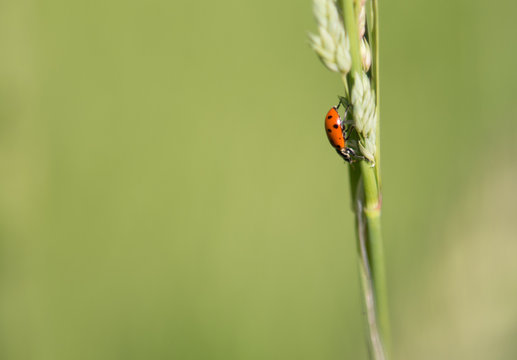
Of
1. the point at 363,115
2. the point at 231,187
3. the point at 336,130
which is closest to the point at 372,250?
the point at 363,115

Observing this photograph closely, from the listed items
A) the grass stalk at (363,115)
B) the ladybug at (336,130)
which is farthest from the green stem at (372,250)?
the ladybug at (336,130)

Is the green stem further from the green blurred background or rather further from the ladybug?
the green blurred background

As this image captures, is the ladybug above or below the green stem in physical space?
above

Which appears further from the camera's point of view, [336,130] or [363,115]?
[336,130]

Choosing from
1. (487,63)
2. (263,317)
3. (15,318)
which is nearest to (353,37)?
(263,317)

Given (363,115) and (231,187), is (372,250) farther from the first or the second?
(231,187)

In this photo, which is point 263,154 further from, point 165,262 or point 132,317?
point 132,317

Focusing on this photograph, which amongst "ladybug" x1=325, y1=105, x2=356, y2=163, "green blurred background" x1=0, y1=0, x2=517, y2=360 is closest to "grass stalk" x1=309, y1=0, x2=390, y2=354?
"ladybug" x1=325, y1=105, x2=356, y2=163
